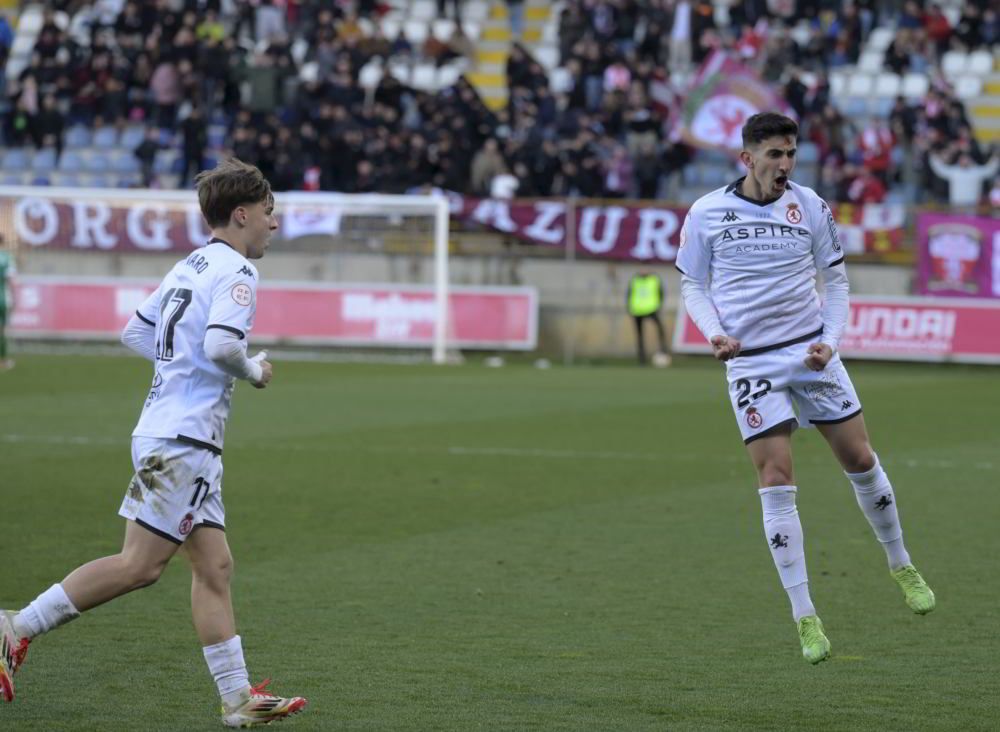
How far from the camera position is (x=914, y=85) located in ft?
98.0

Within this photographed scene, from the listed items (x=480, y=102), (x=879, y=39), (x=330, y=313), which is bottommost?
(x=330, y=313)

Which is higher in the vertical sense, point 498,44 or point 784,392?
point 498,44

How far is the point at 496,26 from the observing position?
34.3 m

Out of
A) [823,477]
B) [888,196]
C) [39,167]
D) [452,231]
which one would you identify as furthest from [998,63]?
[823,477]

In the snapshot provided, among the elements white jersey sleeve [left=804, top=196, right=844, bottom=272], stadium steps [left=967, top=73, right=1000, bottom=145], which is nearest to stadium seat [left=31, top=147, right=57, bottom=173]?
stadium steps [left=967, top=73, right=1000, bottom=145]

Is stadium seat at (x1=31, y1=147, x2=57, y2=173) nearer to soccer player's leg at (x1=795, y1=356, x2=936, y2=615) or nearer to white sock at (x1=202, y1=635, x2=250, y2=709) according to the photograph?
soccer player's leg at (x1=795, y1=356, x2=936, y2=615)

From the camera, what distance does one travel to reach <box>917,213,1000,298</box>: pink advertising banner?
2527 cm

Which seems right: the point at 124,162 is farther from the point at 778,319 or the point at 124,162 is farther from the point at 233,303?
the point at 233,303

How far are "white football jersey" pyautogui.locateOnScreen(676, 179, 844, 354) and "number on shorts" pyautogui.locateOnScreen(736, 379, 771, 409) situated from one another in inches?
5.7

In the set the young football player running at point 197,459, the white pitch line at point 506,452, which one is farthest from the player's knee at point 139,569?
the white pitch line at point 506,452

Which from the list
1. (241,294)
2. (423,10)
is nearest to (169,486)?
(241,294)

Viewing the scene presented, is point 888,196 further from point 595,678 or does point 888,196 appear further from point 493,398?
point 595,678

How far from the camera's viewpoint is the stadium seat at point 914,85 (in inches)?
1169

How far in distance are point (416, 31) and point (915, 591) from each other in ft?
93.1
